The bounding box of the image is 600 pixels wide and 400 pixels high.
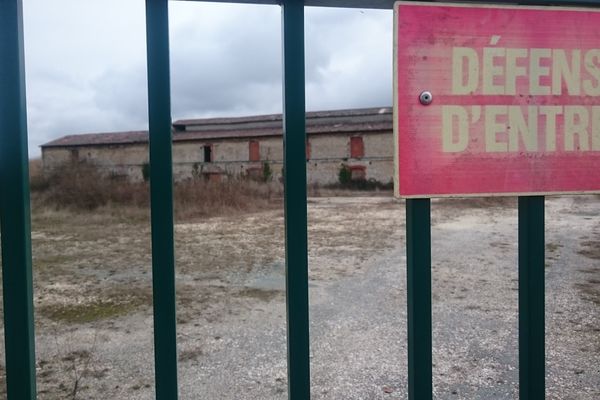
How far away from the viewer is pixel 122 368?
346 centimetres

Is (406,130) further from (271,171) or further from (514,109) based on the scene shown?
(271,171)

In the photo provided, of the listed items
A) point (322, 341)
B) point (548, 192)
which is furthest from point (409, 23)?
point (322, 341)

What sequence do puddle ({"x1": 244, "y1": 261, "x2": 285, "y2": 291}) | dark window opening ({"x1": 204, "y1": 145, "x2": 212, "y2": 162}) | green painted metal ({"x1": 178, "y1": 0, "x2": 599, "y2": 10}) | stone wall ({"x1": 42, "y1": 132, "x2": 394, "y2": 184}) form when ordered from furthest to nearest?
dark window opening ({"x1": 204, "y1": 145, "x2": 212, "y2": 162}) < stone wall ({"x1": 42, "y1": 132, "x2": 394, "y2": 184}) < puddle ({"x1": 244, "y1": 261, "x2": 285, "y2": 291}) < green painted metal ({"x1": 178, "y1": 0, "x2": 599, "y2": 10})

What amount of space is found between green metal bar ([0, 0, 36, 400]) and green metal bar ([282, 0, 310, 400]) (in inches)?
24.0

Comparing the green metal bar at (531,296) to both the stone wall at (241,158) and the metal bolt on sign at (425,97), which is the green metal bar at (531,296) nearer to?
the metal bolt on sign at (425,97)

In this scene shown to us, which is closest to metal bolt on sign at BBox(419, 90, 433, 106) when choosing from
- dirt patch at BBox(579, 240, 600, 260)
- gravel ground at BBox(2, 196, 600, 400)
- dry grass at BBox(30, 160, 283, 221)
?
gravel ground at BBox(2, 196, 600, 400)

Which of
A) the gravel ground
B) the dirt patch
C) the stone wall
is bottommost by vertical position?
the gravel ground

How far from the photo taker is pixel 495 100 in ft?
3.76

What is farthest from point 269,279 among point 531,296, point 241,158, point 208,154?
point 208,154

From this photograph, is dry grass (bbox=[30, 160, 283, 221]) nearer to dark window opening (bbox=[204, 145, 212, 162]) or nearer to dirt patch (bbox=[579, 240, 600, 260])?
dark window opening (bbox=[204, 145, 212, 162])

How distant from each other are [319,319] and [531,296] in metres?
3.55

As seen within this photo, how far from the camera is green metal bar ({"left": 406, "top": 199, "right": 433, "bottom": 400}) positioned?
3.73 feet

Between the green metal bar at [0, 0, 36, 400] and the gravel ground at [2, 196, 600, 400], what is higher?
the green metal bar at [0, 0, 36, 400]

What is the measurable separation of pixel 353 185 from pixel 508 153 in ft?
99.0
